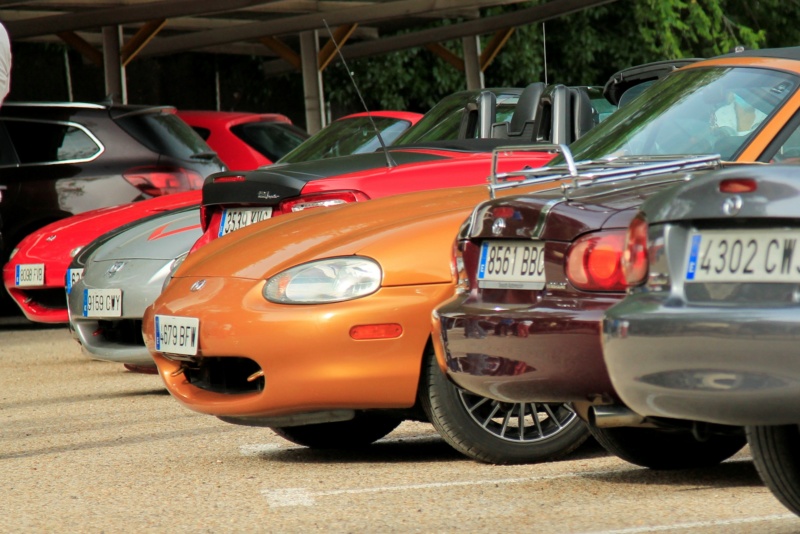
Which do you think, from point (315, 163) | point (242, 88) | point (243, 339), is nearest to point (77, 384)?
point (315, 163)

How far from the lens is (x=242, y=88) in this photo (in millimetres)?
25391

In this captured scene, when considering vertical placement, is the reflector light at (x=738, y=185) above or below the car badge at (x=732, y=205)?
above

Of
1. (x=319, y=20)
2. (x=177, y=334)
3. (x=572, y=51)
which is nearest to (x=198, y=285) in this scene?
(x=177, y=334)

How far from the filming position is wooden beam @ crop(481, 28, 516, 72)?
2231 centimetres

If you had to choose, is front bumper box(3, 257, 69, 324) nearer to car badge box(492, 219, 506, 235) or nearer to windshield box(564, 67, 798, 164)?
windshield box(564, 67, 798, 164)

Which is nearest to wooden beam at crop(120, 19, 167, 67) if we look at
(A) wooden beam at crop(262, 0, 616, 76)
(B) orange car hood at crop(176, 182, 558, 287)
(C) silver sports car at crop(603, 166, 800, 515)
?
(A) wooden beam at crop(262, 0, 616, 76)

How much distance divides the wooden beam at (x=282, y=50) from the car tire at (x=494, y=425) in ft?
54.6

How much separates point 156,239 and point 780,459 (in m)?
4.92

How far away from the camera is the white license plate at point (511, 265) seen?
462cm

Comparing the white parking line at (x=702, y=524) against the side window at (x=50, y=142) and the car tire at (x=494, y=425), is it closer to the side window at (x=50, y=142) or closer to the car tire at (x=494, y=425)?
the car tire at (x=494, y=425)

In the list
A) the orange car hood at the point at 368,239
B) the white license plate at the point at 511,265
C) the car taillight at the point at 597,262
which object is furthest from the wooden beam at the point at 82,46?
the car taillight at the point at 597,262

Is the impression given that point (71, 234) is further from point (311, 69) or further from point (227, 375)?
point (311, 69)

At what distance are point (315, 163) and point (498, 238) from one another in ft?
10.3

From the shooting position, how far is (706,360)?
3.65 meters
